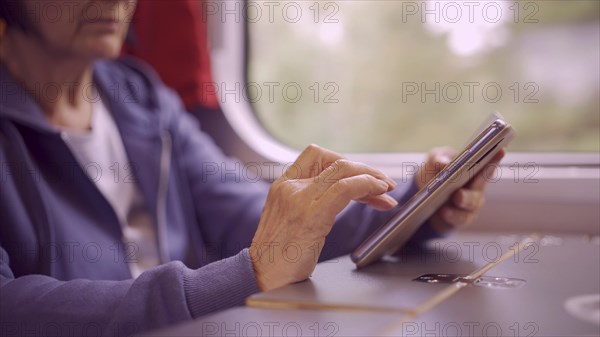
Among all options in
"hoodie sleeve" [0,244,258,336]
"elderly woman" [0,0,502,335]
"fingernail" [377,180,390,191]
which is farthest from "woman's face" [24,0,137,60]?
"fingernail" [377,180,390,191]

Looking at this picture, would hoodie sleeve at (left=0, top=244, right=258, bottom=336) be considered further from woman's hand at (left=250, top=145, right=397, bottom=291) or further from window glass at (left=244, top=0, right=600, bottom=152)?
window glass at (left=244, top=0, right=600, bottom=152)

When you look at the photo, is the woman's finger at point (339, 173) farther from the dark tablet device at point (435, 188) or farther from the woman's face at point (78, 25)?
the woman's face at point (78, 25)

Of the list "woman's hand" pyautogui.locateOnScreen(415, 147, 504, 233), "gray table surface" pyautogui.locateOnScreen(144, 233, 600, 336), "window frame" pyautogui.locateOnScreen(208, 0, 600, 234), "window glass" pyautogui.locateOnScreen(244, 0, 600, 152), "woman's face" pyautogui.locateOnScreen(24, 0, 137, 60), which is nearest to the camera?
"gray table surface" pyautogui.locateOnScreen(144, 233, 600, 336)

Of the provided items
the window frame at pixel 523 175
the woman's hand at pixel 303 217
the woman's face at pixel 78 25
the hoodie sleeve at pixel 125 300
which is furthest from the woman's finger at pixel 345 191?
the window frame at pixel 523 175

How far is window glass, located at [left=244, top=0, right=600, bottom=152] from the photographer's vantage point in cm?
158

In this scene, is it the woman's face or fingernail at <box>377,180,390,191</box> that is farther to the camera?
the woman's face

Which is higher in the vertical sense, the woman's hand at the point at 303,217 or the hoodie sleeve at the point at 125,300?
the woman's hand at the point at 303,217

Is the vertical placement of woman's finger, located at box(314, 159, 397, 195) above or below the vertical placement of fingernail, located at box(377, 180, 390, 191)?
above

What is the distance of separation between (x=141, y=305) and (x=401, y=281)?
29cm

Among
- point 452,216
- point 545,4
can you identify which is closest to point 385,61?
point 545,4

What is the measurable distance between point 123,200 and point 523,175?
88cm

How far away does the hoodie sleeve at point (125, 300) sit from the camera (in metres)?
0.66

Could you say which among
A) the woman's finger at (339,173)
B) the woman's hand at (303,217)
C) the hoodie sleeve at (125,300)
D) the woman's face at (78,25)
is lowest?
the hoodie sleeve at (125,300)

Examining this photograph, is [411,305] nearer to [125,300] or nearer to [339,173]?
[339,173]
